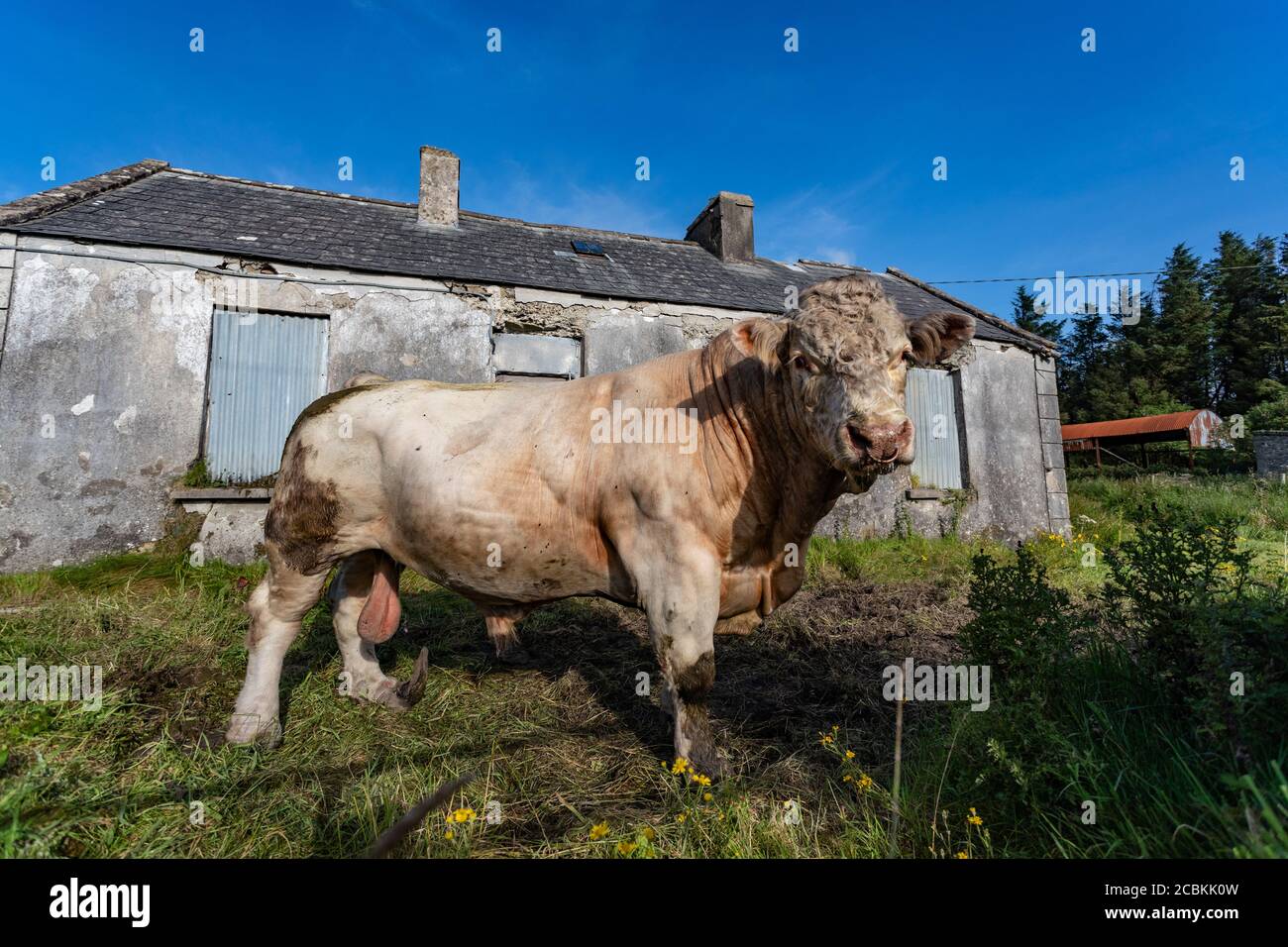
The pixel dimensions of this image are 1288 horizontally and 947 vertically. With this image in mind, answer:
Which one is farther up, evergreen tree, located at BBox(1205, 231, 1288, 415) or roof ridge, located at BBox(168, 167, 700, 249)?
evergreen tree, located at BBox(1205, 231, 1288, 415)

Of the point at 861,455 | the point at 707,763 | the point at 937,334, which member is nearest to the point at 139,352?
the point at 707,763

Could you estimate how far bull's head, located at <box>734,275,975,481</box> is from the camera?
6.95 feet

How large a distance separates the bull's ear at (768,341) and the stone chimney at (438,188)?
34.1ft

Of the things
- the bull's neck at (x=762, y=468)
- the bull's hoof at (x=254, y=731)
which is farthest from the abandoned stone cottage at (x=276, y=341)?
the bull's neck at (x=762, y=468)

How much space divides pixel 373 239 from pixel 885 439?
1005cm

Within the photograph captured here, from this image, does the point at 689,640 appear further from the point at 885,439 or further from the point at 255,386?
the point at 255,386

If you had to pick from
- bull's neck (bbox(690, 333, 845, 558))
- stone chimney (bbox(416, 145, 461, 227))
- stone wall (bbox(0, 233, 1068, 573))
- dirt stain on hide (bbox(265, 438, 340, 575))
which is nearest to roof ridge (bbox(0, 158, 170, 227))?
stone wall (bbox(0, 233, 1068, 573))

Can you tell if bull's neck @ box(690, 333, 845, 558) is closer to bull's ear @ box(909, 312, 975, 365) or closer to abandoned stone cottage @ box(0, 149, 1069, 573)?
bull's ear @ box(909, 312, 975, 365)

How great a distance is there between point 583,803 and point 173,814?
159 centimetres

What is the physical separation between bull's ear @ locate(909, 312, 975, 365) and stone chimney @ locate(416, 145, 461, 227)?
10.8 metres

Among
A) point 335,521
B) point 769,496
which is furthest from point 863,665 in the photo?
point 335,521

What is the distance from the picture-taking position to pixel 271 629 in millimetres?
3232
